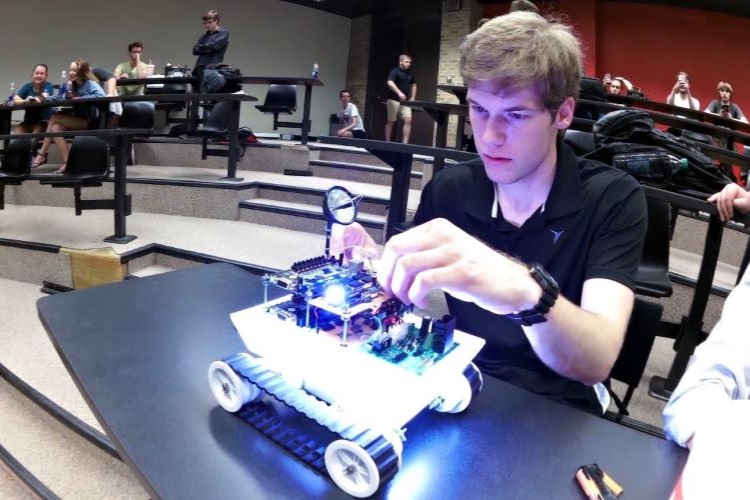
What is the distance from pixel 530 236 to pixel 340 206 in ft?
1.54

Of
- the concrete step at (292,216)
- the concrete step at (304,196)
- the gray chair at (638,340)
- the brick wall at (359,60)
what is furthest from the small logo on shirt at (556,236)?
the brick wall at (359,60)

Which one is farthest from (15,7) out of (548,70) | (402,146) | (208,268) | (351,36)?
(548,70)

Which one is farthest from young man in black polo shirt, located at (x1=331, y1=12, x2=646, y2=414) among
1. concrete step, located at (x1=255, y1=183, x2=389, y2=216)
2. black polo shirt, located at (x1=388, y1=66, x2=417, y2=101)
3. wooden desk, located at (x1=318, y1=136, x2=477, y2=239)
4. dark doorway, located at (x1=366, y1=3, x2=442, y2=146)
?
dark doorway, located at (x1=366, y1=3, x2=442, y2=146)

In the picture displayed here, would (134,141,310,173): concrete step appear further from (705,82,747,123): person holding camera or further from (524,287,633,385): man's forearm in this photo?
(705,82,747,123): person holding camera

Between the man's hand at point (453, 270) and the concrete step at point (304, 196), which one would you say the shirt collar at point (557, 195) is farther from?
the concrete step at point (304, 196)

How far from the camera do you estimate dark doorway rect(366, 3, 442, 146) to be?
10.5 metres

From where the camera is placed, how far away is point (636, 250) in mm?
1009

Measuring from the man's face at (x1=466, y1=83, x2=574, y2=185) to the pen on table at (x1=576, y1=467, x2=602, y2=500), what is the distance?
59 cm

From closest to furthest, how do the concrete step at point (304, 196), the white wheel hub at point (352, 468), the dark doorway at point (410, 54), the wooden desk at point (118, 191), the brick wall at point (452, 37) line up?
1. the white wheel hub at point (352, 468)
2. the wooden desk at point (118, 191)
3. the concrete step at point (304, 196)
4. the brick wall at point (452, 37)
5. the dark doorway at point (410, 54)

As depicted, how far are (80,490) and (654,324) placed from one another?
5.55 ft

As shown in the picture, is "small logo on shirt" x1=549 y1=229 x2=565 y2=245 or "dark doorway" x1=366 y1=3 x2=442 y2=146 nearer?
"small logo on shirt" x1=549 y1=229 x2=565 y2=245

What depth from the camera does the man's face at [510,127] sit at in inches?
36.3

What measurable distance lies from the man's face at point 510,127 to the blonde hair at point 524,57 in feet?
0.06

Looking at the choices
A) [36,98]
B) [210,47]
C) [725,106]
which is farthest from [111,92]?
[725,106]
